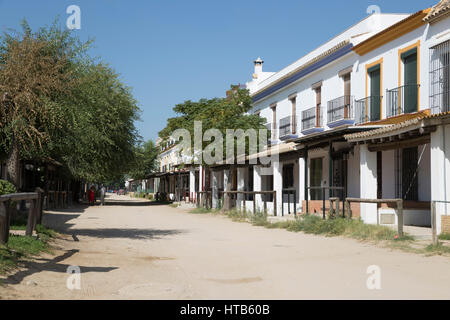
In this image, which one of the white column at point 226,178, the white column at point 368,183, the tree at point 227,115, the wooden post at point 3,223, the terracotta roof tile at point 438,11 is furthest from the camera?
the white column at point 226,178

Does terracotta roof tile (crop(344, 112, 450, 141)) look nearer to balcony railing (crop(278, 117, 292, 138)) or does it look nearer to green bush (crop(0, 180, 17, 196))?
green bush (crop(0, 180, 17, 196))

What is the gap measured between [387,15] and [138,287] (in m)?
17.5

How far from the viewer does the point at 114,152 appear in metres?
30.8

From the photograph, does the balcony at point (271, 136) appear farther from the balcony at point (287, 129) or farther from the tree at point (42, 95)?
the tree at point (42, 95)

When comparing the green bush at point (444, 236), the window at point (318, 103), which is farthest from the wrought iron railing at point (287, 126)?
the green bush at point (444, 236)

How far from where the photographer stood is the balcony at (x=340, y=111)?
20.7 metres

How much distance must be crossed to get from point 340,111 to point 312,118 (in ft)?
7.78

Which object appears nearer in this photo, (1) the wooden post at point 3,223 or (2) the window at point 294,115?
(1) the wooden post at point 3,223

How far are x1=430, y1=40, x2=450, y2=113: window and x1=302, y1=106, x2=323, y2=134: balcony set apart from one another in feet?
24.2

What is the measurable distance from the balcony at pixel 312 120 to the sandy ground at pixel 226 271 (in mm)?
10688

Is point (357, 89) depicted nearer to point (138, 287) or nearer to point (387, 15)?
point (387, 15)

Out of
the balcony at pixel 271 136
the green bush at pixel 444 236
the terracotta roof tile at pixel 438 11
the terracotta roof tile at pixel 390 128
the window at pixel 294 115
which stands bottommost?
the green bush at pixel 444 236

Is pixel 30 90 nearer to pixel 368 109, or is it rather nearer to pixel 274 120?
pixel 368 109

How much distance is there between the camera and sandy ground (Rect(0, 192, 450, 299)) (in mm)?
6297
